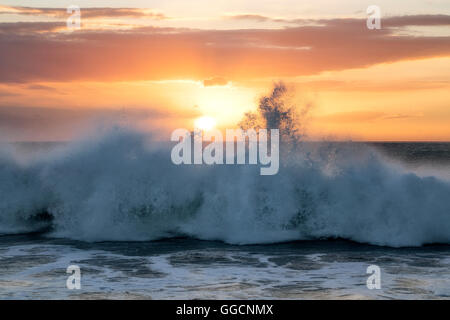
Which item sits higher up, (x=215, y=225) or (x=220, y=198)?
(x=220, y=198)

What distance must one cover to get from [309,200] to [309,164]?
4.65ft

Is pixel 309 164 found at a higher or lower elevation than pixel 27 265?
higher

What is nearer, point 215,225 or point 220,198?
point 215,225

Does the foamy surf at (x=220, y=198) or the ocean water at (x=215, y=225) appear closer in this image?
the ocean water at (x=215, y=225)

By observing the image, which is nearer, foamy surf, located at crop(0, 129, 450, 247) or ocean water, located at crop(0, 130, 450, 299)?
ocean water, located at crop(0, 130, 450, 299)

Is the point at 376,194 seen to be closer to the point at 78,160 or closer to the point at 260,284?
the point at 260,284

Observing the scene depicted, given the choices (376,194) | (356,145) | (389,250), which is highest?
(356,145)

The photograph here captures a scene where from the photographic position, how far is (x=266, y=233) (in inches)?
661

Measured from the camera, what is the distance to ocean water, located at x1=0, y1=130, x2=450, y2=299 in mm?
11531

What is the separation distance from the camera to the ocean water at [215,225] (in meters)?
11.5

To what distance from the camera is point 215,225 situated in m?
17.4
